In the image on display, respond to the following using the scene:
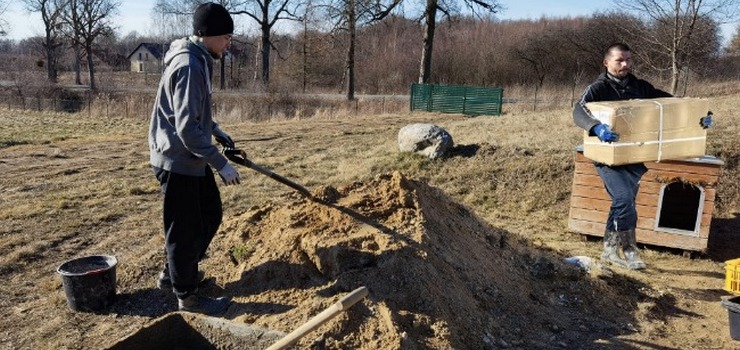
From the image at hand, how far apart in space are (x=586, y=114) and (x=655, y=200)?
72.6 inches

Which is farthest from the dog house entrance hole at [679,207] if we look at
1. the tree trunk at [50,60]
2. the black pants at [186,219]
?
the tree trunk at [50,60]

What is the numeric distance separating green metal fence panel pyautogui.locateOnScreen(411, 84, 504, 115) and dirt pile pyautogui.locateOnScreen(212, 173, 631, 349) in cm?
1695

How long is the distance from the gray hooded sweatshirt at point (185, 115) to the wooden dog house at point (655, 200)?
4.28 meters

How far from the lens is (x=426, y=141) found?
9805mm

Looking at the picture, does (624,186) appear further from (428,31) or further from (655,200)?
(428,31)

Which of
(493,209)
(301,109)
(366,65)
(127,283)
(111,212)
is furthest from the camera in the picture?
(366,65)

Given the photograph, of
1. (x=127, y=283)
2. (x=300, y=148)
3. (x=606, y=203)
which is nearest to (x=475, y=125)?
(x=300, y=148)

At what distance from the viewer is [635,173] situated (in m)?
4.93

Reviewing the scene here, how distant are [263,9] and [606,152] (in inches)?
1263

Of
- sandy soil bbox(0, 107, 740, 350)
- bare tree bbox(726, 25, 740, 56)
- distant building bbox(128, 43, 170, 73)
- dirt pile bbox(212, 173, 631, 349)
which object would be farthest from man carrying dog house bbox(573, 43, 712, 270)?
distant building bbox(128, 43, 170, 73)

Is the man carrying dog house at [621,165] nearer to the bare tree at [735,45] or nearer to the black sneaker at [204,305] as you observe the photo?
the black sneaker at [204,305]

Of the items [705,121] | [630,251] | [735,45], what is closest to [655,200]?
[630,251]

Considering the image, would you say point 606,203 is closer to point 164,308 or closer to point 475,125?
point 164,308

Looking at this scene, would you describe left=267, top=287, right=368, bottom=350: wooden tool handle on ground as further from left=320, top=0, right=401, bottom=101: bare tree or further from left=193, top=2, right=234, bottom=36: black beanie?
left=320, top=0, right=401, bottom=101: bare tree
